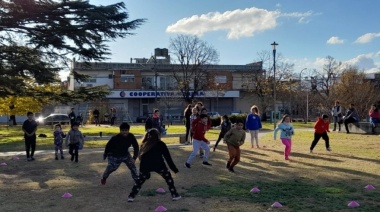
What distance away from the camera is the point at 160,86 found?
64.9 meters

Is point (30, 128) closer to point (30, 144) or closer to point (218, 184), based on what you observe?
point (30, 144)

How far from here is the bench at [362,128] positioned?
23.1 meters

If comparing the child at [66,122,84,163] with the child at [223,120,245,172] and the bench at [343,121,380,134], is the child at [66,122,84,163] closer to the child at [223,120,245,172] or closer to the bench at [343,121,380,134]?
the child at [223,120,245,172]

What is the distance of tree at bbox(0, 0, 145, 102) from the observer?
63.1 ft

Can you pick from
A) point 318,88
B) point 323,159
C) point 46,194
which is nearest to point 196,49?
point 318,88

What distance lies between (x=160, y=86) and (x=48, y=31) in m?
44.9

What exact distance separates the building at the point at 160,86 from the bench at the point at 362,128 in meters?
34.5

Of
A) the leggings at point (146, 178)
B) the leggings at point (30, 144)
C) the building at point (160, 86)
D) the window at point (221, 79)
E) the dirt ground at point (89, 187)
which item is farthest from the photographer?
the window at point (221, 79)

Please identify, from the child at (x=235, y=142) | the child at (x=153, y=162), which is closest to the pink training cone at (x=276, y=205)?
the child at (x=153, y=162)

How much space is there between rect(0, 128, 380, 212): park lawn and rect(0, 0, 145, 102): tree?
7.23 metres

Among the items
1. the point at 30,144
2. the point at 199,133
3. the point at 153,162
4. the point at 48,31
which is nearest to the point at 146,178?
the point at 153,162

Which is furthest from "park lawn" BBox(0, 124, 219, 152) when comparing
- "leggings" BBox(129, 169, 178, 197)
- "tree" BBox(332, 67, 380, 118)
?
"tree" BBox(332, 67, 380, 118)

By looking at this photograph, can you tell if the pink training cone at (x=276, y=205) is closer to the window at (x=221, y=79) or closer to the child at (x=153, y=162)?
the child at (x=153, y=162)

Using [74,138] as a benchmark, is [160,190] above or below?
below
